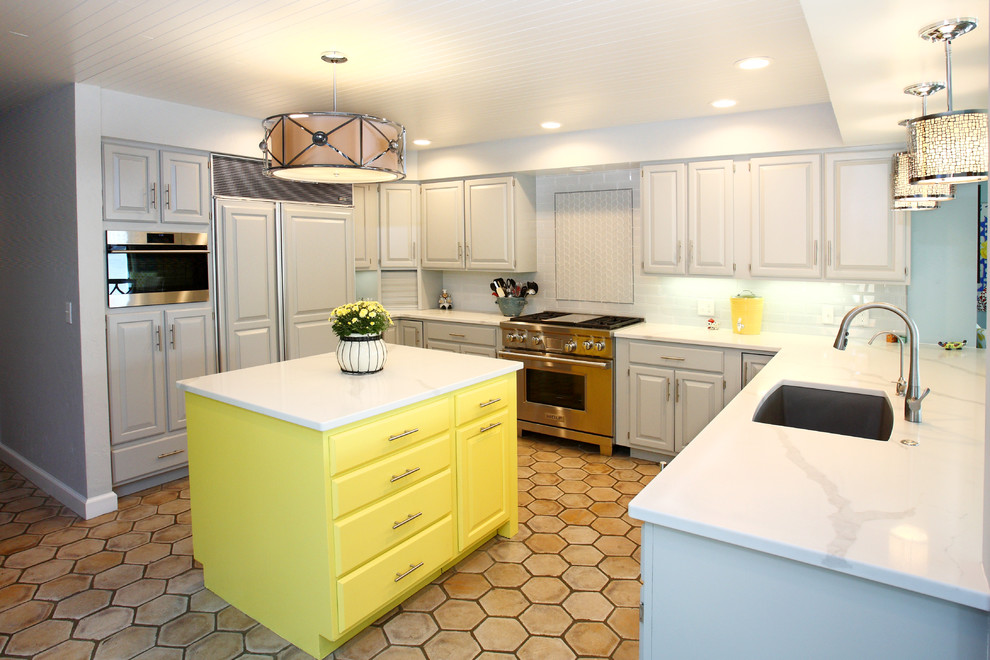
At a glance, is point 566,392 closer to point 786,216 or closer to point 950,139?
point 786,216

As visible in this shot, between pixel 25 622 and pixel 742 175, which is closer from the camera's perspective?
pixel 25 622

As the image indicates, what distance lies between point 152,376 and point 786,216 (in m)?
4.05

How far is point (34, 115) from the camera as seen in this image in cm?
380

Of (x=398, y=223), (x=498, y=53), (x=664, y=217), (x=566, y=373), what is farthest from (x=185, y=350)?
(x=664, y=217)

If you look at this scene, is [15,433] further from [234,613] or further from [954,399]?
[954,399]

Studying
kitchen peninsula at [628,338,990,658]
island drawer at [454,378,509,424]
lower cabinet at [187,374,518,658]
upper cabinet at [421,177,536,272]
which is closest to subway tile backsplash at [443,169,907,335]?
upper cabinet at [421,177,536,272]

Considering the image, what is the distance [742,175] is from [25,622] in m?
4.38

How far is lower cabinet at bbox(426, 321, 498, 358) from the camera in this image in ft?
16.7

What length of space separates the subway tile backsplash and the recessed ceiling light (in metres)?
1.60

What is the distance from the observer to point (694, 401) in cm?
413

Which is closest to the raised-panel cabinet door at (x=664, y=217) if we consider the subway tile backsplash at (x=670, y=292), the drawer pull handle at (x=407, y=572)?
the subway tile backsplash at (x=670, y=292)

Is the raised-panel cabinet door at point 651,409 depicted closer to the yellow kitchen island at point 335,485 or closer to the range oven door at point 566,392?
the range oven door at point 566,392

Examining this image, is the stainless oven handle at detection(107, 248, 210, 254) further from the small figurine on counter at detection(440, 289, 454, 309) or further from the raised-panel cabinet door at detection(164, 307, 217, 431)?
the small figurine on counter at detection(440, 289, 454, 309)

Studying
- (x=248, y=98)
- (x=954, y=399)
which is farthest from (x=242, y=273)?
(x=954, y=399)
